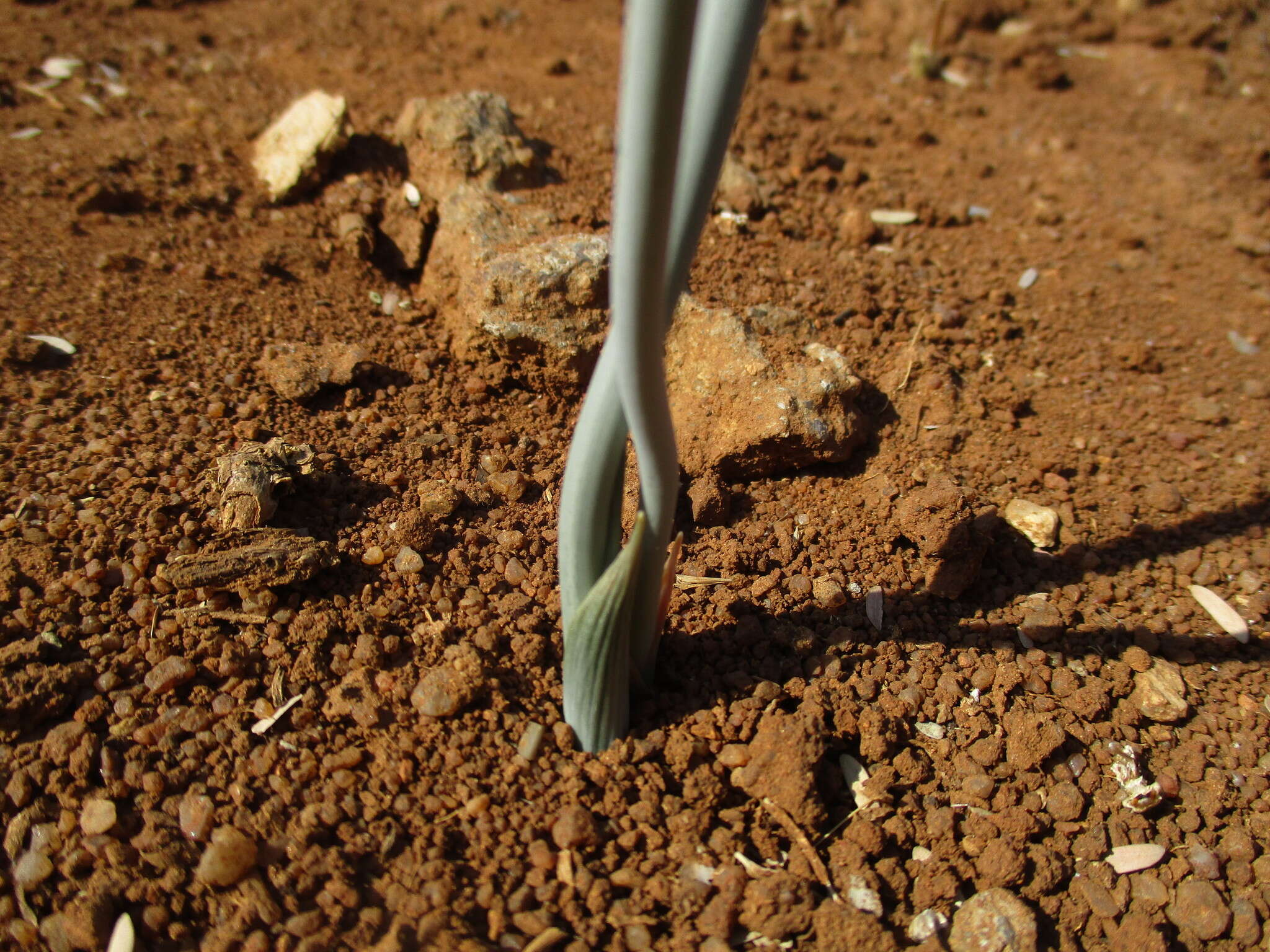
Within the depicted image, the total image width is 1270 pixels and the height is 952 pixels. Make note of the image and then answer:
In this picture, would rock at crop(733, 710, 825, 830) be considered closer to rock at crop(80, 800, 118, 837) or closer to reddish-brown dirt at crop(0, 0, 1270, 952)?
reddish-brown dirt at crop(0, 0, 1270, 952)

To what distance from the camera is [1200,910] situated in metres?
1.42

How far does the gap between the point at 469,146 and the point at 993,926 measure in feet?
7.19

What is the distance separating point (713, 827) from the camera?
1429 millimetres

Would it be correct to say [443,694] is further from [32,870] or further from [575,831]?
[32,870]

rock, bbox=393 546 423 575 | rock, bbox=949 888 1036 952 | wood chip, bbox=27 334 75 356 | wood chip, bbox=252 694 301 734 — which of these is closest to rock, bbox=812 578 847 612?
rock, bbox=949 888 1036 952

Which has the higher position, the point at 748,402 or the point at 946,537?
the point at 748,402

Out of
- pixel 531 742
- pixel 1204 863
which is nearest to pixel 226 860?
pixel 531 742

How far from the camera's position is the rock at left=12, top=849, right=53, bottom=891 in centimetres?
129

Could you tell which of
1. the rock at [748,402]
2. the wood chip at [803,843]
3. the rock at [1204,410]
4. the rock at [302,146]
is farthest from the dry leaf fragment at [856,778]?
the rock at [302,146]

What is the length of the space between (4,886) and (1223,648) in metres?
2.25

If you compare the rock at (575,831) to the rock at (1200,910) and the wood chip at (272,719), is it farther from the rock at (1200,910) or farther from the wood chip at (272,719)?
the rock at (1200,910)

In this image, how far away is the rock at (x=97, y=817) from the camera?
133cm

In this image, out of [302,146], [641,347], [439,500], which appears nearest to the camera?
[641,347]

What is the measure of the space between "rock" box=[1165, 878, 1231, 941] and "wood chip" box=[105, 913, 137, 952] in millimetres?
1617
